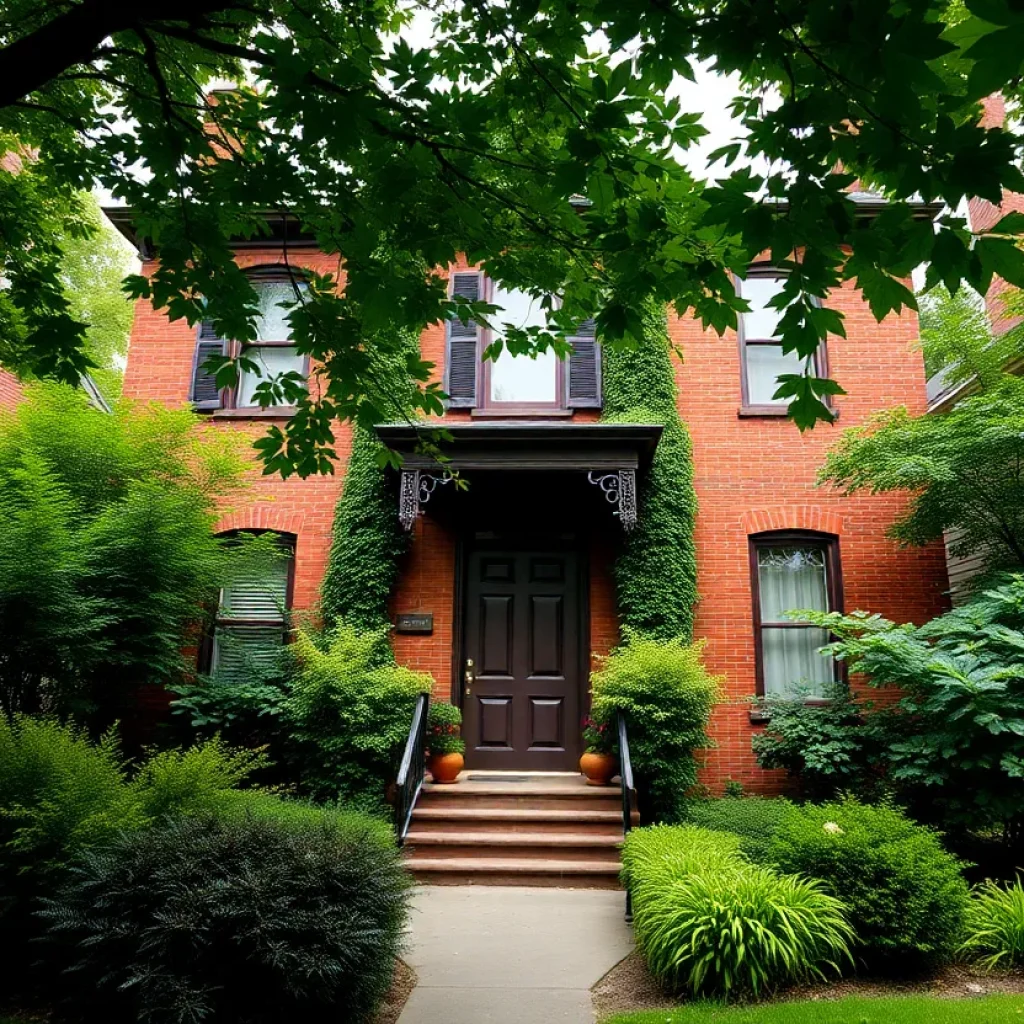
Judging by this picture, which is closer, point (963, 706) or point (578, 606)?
point (963, 706)

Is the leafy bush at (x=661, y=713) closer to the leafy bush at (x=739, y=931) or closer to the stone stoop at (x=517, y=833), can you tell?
the stone stoop at (x=517, y=833)

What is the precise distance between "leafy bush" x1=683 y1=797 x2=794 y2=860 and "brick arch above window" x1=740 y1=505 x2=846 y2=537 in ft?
10.6

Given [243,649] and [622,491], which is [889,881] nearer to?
[622,491]

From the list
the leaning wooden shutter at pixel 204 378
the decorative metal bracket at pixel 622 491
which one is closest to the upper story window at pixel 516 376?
the decorative metal bracket at pixel 622 491

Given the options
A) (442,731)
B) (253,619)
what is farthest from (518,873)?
(253,619)

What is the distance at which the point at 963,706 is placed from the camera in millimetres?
6449

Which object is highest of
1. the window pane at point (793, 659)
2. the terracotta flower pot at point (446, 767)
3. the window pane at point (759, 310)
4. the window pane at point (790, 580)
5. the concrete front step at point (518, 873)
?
the window pane at point (759, 310)

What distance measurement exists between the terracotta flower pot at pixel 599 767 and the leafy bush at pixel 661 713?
40 cm

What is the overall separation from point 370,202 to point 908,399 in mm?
7988

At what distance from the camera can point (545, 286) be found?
4.43 meters

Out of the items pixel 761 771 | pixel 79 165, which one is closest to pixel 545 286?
pixel 79 165

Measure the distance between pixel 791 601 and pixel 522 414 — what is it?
388 cm

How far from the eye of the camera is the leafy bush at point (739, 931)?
4504mm

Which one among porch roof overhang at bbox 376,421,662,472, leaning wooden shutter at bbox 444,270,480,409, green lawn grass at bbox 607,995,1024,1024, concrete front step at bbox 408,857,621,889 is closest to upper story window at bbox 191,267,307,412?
leaning wooden shutter at bbox 444,270,480,409
